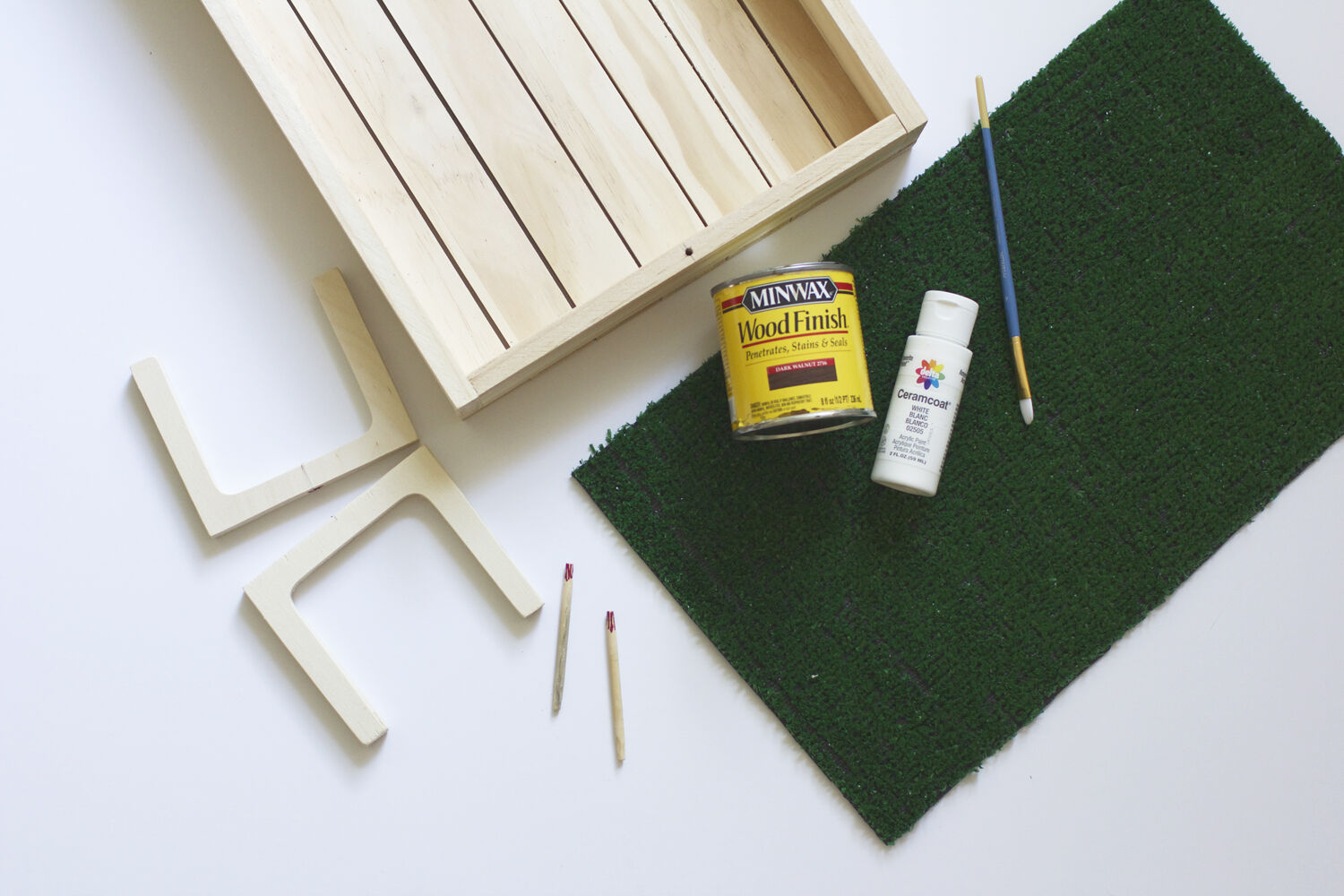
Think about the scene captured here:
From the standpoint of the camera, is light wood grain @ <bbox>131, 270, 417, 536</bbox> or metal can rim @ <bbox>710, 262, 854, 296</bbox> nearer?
metal can rim @ <bbox>710, 262, 854, 296</bbox>

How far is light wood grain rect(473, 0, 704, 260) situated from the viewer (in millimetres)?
827

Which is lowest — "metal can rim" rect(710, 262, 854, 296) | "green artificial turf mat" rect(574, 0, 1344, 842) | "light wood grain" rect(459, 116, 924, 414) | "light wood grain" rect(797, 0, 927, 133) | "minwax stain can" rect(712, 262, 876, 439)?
"green artificial turf mat" rect(574, 0, 1344, 842)

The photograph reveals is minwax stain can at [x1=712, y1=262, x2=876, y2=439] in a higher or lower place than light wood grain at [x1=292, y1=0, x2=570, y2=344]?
lower

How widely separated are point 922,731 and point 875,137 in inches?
22.5

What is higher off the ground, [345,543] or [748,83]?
[748,83]

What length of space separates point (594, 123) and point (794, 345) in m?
0.30

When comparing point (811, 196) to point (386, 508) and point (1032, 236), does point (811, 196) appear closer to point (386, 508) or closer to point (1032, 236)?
point (1032, 236)

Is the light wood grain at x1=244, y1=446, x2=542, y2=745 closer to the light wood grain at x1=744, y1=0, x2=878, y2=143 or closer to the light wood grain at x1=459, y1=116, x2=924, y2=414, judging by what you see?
the light wood grain at x1=459, y1=116, x2=924, y2=414

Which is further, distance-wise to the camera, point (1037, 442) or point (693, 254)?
point (1037, 442)

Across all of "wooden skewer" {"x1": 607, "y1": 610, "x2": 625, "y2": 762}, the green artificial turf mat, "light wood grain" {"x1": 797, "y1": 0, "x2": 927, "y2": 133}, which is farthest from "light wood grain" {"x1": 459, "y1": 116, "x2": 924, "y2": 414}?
"wooden skewer" {"x1": 607, "y1": 610, "x2": 625, "y2": 762}

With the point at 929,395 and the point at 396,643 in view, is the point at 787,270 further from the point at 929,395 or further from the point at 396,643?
the point at 396,643

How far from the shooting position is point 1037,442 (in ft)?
2.85

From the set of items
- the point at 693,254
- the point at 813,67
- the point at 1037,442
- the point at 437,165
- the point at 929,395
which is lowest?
the point at 1037,442

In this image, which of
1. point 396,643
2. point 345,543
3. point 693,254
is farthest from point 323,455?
point 693,254
